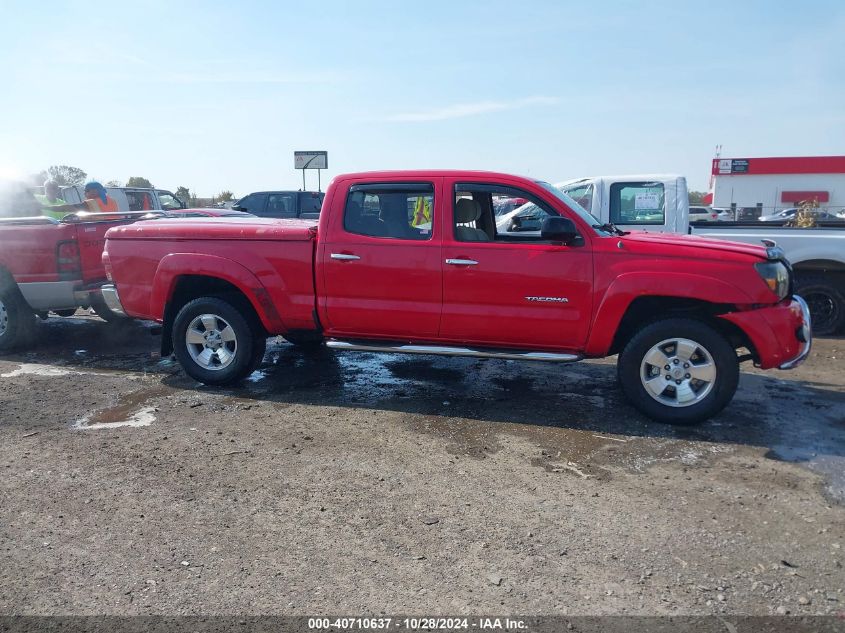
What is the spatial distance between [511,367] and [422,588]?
4.06 metres

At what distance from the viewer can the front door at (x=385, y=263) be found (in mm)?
5426

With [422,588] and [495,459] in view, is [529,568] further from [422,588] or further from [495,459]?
[495,459]

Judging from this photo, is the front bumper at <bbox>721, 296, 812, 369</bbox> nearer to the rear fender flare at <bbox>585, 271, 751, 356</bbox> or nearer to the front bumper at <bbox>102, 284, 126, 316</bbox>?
the rear fender flare at <bbox>585, 271, 751, 356</bbox>

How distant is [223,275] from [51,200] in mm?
8201

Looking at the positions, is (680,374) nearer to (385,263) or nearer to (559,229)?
(559,229)

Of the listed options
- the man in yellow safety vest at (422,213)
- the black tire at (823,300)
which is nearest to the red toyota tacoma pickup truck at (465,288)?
the man in yellow safety vest at (422,213)

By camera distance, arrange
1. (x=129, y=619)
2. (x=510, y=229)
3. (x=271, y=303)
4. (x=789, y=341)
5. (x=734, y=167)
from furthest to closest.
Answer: (x=734, y=167)
(x=510, y=229)
(x=271, y=303)
(x=789, y=341)
(x=129, y=619)

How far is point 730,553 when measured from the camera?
324 centimetres

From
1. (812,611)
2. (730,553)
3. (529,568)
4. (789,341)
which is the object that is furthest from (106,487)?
(789,341)

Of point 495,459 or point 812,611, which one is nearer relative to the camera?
point 812,611

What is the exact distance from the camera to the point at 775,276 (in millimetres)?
4816

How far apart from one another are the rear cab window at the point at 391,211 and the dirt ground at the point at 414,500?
146 centimetres

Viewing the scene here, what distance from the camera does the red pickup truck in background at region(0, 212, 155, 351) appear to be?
24.1 feet

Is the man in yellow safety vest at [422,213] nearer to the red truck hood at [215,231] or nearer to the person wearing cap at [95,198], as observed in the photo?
the red truck hood at [215,231]
